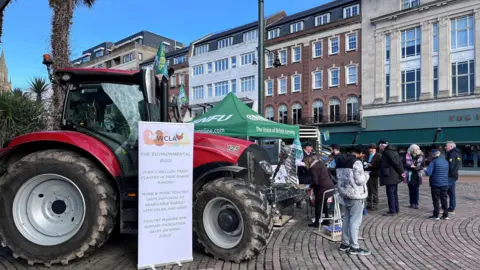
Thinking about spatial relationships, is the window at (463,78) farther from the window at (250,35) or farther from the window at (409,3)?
the window at (250,35)

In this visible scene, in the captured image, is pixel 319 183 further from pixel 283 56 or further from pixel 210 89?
pixel 210 89

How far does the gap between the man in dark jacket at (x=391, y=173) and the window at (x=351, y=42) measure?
86.1 feet

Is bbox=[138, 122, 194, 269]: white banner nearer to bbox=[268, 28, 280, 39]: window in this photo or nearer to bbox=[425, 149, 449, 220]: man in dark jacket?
bbox=[425, 149, 449, 220]: man in dark jacket

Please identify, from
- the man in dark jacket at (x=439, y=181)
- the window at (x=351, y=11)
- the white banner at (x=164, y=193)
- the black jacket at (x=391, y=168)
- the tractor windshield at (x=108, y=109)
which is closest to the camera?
the white banner at (x=164, y=193)

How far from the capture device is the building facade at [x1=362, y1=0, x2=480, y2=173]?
2606 cm

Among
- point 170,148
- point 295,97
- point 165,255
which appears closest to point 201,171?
point 170,148

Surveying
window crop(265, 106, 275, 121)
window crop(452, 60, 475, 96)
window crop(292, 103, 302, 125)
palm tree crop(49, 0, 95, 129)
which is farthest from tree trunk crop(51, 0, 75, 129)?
window crop(265, 106, 275, 121)

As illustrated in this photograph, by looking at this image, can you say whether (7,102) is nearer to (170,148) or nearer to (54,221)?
(54,221)

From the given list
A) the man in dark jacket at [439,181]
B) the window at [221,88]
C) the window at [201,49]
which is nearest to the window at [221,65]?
the window at [221,88]

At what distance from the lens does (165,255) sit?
4.53 metres

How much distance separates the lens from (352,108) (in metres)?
32.5

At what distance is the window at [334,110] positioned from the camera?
33.4m

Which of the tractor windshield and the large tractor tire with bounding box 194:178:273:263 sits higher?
the tractor windshield

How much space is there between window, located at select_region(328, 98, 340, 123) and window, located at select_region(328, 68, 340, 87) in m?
1.48
